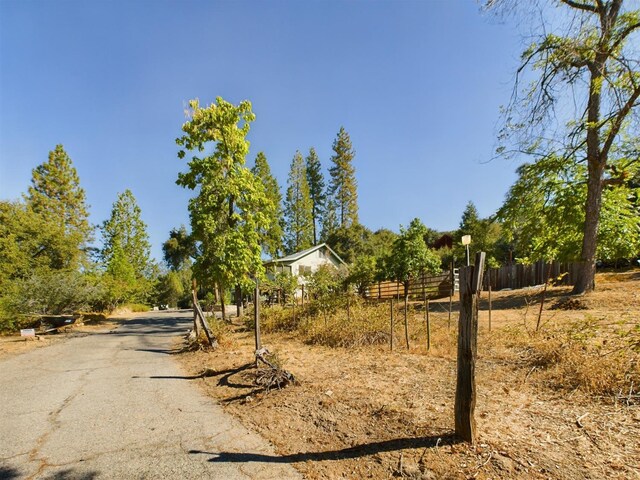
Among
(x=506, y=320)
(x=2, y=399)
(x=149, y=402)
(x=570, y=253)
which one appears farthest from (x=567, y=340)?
(x=570, y=253)

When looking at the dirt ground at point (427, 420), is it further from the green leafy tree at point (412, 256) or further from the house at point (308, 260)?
the house at point (308, 260)

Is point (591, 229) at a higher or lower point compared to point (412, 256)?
higher

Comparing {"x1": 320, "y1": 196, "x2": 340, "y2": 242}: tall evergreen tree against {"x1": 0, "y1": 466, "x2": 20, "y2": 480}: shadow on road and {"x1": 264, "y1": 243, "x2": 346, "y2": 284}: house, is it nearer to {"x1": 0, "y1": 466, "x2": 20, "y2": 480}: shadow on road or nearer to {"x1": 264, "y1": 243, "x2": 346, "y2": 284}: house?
{"x1": 264, "y1": 243, "x2": 346, "y2": 284}: house

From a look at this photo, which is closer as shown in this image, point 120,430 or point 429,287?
point 120,430

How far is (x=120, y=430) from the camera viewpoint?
4215 millimetres

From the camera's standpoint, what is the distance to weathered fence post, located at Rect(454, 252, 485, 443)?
325cm

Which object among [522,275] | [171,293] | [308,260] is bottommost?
[171,293]

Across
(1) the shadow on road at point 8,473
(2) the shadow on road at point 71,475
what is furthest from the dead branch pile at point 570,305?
(1) the shadow on road at point 8,473

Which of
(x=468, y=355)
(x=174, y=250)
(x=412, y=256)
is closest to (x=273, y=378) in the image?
(x=468, y=355)

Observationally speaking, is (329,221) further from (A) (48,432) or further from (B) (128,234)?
(A) (48,432)

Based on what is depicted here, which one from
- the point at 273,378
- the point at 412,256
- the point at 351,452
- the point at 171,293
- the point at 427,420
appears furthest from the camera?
the point at 171,293

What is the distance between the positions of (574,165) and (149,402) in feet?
53.9

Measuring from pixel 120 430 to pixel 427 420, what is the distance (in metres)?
3.72

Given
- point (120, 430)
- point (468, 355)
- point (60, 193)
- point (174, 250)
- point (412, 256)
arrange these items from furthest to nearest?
1. point (174, 250)
2. point (60, 193)
3. point (412, 256)
4. point (120, 430)
5. point (468, 355)
